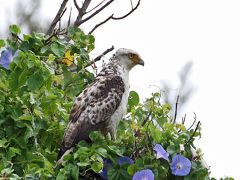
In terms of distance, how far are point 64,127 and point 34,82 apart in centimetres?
30

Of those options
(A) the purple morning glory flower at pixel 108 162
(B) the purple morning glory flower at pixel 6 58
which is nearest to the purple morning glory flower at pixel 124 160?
(A) the purple morning glory flower at pixel 108 162

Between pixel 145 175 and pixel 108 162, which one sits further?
pixel 108 162

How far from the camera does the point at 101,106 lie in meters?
5.10

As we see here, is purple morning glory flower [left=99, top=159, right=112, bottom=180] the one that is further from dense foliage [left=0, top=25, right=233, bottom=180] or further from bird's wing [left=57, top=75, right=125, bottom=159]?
bird's wing [left=57, top=75, right=125, bottom=159]

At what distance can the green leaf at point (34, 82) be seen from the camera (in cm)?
470

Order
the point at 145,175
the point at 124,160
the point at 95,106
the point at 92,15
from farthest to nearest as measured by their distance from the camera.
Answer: the point at 92,15 < the point at 95,106 < the point at 124,160 < the point at 145,175

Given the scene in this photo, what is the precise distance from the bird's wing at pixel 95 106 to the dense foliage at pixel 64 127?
72mm

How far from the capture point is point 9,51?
16.4 feet

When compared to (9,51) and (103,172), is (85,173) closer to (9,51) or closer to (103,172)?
(103,172)

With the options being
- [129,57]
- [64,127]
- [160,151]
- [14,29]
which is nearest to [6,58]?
[14,29]

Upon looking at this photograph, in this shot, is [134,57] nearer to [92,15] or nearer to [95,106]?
[92,15]

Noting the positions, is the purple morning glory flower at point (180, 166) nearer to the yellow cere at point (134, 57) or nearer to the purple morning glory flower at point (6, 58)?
the purple morning glory flower at point (6, 58)

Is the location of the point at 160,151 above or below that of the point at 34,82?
below

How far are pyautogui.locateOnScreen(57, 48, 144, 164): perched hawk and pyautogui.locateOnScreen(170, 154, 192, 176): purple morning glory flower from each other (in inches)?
22.6
